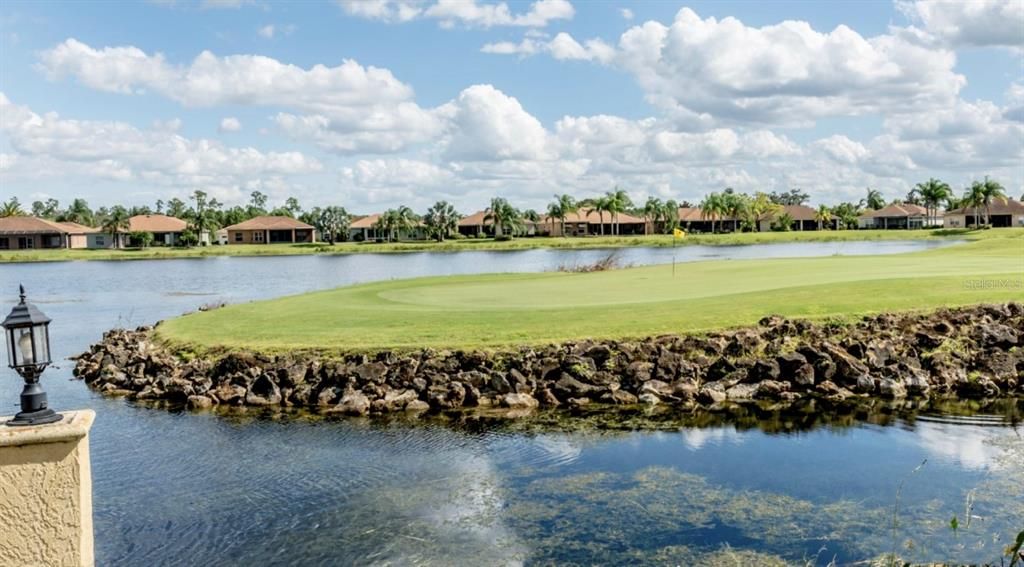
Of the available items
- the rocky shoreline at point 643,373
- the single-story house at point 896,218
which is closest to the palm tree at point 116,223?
the rocky shoreline at point 643,373

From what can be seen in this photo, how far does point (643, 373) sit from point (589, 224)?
142 meters

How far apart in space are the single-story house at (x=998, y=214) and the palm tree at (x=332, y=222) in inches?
4322

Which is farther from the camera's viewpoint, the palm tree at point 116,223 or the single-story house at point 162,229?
the single-story house at point 162,229

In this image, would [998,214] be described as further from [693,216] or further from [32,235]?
[32,235]

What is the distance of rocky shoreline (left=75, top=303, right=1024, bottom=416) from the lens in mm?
21312

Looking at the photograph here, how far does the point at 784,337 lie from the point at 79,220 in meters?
189

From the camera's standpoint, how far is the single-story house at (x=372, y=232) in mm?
157150

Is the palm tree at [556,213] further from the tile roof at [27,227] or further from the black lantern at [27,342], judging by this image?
the black lantern at [27,342]

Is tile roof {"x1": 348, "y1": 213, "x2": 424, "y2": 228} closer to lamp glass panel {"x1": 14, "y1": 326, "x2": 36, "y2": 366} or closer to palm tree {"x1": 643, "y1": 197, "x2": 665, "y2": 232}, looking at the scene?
palm tree {"x1": 643, "y1": 197, "x2": 665, "y2": 232}

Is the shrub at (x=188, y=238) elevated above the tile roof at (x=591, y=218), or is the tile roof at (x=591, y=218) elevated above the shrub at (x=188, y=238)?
the tile roof at (x=591, y=218)

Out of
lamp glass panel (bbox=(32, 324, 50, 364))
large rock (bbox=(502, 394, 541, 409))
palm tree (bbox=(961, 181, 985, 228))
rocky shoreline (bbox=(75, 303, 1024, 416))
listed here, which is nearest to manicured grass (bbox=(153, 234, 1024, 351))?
rocky shoreline (bbox=(75, 303, 1024, 416))

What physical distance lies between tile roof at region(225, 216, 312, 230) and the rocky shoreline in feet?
432

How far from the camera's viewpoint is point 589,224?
16275 cm

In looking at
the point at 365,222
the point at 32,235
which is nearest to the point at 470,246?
the point at 365,222
